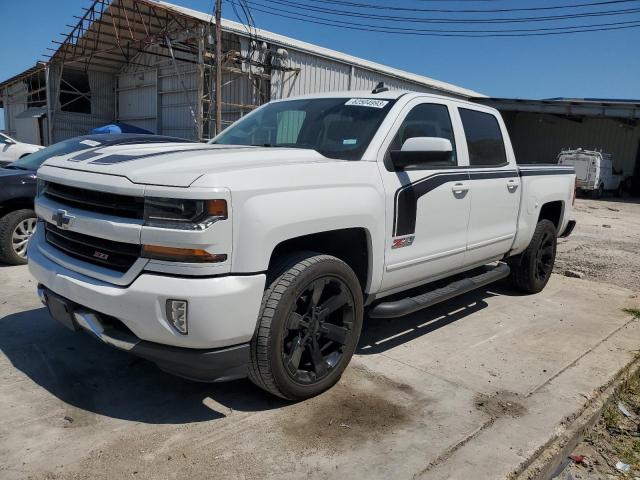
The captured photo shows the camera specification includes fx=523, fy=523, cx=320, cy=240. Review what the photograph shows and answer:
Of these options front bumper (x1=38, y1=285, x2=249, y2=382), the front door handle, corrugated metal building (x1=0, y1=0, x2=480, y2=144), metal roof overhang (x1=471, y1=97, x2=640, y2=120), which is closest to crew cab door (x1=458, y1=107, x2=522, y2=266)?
the front door handle

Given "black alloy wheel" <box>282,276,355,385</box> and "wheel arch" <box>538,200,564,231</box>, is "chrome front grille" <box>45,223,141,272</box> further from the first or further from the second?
"wheel arch" <box>538,200,564,231</box>

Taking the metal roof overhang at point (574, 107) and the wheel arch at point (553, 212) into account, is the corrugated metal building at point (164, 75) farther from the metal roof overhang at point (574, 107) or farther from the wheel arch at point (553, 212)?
the wheel arch at point (553, 212)

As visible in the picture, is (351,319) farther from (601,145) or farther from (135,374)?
(601,145)

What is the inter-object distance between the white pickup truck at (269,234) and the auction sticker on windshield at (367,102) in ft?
0.05

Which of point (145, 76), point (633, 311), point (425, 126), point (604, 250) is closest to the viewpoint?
point (425, 126)

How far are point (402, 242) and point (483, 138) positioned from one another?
175 cm

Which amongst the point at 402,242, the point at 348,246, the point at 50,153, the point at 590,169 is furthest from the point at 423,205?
the point at 590,169

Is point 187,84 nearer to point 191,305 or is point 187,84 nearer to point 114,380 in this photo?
point 114,380

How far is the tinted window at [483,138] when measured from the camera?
4552 mm

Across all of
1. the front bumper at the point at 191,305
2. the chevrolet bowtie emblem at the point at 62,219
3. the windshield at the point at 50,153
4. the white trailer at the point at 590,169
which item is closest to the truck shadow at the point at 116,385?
the front bumper at the point at 191,305

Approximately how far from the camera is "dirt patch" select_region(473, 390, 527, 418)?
10.6 ft

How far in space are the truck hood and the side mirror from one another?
1.63 ft

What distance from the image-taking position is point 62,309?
296cm

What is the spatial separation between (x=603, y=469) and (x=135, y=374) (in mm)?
2937
